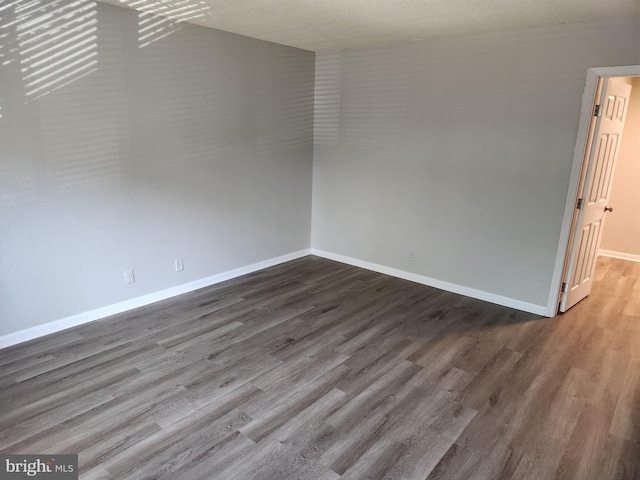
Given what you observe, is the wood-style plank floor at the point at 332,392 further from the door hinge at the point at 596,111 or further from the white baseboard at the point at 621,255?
the white baseboard at the point at 621,255

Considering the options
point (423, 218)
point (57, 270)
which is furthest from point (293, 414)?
point (423, 218)

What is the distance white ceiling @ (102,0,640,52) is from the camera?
2.71 metres

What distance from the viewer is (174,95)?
349 centimetres

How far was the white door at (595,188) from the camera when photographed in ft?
10.7

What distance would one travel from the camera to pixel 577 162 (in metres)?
3.23

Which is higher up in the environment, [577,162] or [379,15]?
[379,15]

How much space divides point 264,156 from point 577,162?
294 centimetres

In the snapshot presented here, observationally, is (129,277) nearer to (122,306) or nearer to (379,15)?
(122,306)

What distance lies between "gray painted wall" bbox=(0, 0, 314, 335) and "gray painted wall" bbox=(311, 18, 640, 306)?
0.74m

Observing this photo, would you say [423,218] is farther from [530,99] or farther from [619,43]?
[619,43]

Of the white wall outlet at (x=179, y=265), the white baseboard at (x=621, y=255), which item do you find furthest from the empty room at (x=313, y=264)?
the white baseboard at (x=621, y=255)

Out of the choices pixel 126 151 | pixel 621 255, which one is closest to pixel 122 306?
pixel 126 151

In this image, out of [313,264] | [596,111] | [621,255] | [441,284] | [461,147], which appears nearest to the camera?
[596,111]

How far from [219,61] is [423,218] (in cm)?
253
